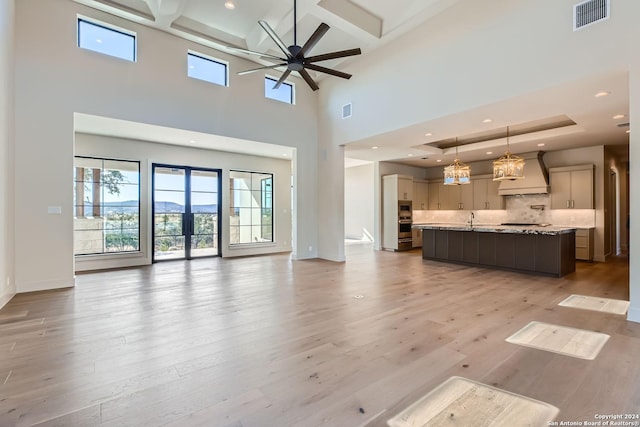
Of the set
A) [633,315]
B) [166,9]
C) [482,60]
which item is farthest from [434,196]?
[166,9]

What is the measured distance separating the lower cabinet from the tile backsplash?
2.28 m

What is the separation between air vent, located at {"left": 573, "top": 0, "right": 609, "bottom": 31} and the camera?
143 inches

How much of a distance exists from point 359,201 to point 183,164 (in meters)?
7.19

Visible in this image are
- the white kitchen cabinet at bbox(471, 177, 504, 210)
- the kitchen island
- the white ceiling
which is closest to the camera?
the white ceiling

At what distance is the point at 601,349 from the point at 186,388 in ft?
11.4

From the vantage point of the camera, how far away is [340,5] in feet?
16.9

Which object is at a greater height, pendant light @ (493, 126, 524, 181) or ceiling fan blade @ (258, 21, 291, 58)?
ceiling fan blade @ (258, 21, 291, 58)

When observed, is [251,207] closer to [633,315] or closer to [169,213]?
[169,213]

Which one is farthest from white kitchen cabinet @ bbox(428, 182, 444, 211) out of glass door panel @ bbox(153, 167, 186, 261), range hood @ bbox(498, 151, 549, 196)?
glass door panel @ bbox(153, 167, 186, 261)

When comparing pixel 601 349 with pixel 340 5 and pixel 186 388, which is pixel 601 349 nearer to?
pixel 186 388

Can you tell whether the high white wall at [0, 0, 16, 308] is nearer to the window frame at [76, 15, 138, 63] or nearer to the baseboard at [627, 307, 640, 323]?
the window frame at [76, 15, 138, 63]

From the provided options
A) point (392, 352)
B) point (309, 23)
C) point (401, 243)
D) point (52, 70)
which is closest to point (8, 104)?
point (52, 70)

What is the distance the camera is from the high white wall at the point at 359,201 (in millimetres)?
12414

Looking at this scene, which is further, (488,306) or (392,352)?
(488,306)
